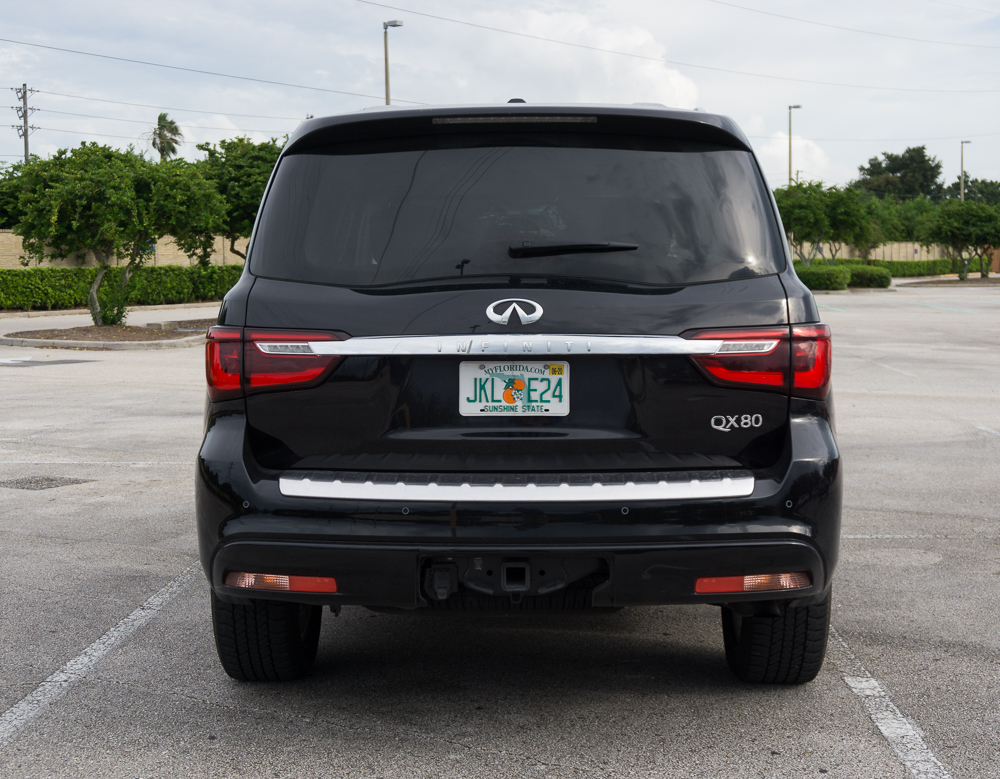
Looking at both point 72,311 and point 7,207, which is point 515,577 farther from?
point 7,207

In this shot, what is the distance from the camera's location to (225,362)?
3.33 m

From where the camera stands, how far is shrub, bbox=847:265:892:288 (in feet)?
167

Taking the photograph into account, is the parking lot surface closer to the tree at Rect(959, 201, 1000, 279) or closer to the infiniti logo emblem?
the infiniti logo emblem

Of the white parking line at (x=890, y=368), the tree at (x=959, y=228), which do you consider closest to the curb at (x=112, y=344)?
the white parking line at (x=890, y=368)

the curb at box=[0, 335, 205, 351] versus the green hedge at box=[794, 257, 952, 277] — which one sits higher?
the green hedge at box=[794, 257, 952, 277]

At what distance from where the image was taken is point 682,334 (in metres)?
3.20

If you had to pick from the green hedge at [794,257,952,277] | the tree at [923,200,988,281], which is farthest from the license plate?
the green hedge at [794,257,952,277]

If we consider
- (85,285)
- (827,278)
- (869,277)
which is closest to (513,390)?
(85,285)

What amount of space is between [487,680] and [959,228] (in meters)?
66.6

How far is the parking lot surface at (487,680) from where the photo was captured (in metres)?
3.34

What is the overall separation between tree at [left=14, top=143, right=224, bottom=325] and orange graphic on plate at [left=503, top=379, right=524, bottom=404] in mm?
20943

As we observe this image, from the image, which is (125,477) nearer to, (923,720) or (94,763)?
(94,763)

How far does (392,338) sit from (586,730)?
144cm

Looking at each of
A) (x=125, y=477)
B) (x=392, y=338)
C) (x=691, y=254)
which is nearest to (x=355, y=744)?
(x=392, y=338)
